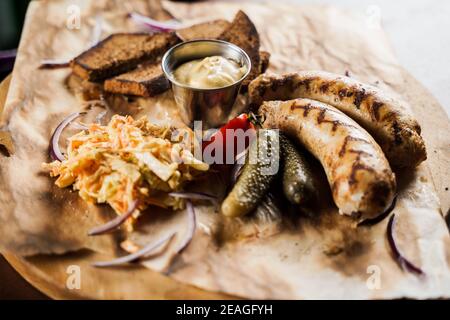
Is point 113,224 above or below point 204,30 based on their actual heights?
below

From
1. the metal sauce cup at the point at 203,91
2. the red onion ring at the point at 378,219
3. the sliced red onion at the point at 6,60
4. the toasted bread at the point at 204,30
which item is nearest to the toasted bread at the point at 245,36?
the toasted bread at the point at 204,30

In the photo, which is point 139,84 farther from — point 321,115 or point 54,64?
point 321,115

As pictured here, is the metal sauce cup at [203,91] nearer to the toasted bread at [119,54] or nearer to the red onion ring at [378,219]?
the toasted bread at [119,54]

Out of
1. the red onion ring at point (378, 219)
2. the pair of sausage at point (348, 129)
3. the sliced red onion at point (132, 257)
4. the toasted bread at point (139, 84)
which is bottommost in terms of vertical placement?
the sliced red onion at point (132, 257)

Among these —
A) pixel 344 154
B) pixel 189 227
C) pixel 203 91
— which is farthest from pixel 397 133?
pixel 189 227

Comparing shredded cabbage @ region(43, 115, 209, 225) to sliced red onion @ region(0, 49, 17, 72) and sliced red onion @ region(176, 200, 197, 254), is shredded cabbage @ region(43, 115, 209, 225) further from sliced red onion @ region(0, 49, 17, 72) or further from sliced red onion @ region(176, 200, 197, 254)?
sliced red onion @ region(0, 49, 17, 72)

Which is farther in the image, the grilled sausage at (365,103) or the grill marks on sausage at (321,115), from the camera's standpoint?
the grilled sausage at (365,103)

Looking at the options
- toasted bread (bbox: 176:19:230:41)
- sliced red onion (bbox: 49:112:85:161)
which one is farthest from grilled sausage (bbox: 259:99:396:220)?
sliced red onion (bbox: 49:112:85:161)
